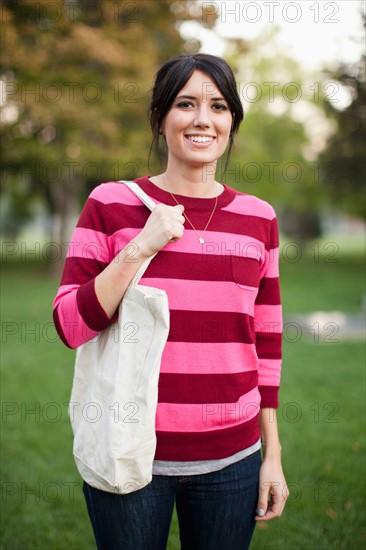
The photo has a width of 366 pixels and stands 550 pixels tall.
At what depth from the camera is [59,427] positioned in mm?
5773

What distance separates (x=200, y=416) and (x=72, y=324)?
18.6 inches

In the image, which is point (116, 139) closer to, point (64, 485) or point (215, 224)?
point (64, 485)

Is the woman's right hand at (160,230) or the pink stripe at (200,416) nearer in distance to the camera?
the woman's right hand at (160,230)

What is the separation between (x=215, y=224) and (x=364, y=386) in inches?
228

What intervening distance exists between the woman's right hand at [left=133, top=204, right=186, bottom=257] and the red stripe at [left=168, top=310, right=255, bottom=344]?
22 cm

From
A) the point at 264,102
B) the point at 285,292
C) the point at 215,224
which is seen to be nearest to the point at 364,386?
the point at 215,224

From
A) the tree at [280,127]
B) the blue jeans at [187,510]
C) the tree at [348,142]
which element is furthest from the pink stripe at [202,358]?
the tree at [280,127]

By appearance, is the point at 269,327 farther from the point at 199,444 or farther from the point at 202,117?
the point at 202,117

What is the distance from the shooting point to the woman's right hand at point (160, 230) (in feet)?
5.48

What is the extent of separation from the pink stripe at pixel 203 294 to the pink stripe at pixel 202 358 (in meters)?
0.11

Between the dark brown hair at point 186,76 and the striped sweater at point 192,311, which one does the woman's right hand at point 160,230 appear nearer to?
the striped sweater at point 192,311

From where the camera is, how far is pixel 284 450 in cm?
520

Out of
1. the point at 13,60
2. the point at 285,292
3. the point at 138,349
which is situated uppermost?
the point at 13,60

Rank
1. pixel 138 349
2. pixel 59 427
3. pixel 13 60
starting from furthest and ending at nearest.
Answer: pixel 13 60 < pixel 59 427 < pixel 138 349
